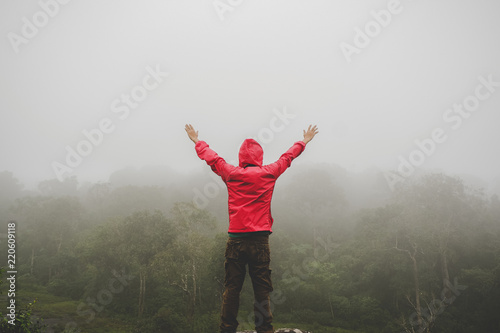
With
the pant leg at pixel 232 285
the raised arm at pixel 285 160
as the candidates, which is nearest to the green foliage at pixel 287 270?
the pant leg at pixel 232 285

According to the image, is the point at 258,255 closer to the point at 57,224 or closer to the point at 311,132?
the point at 311,132

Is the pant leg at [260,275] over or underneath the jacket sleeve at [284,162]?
underneath

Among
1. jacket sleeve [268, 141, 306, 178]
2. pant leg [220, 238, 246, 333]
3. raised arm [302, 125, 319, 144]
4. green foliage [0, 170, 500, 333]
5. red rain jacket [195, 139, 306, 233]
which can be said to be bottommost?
green foliage [0, 170, 500, 333]

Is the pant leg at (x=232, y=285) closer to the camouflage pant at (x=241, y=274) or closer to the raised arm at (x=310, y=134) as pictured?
the camouflage pant at (x=241, y=274)

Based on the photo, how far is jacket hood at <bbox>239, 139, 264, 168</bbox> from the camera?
4250mm

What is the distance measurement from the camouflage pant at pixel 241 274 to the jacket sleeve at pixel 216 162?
1.09 metres

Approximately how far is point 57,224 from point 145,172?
162 feet

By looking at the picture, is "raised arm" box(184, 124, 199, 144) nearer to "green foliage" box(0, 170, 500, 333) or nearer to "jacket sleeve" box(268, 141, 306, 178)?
"jacket sleeve" box(268, 141, 306, 178)

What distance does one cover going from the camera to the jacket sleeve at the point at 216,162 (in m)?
4.16

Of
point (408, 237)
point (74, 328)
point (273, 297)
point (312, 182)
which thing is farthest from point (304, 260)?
point (74, 328)

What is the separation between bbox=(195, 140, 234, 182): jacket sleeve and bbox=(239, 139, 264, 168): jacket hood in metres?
0.24

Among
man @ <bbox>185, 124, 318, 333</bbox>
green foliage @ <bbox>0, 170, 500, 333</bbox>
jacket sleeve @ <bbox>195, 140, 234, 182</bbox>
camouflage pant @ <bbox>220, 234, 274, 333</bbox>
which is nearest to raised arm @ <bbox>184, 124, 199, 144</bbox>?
jacket sleeve @ <bbox>195, 140, 234, 182</bbox>

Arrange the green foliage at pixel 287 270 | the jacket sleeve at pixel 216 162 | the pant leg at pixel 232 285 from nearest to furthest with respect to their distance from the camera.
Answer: the pant leg at pixel 232 285 → the jacket sleeve at pixel 216 162 → the green foliage at pixel 287 270

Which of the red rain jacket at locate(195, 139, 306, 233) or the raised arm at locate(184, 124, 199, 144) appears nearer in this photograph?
the red rain jacket at locate(195, 139, 306, 233)
